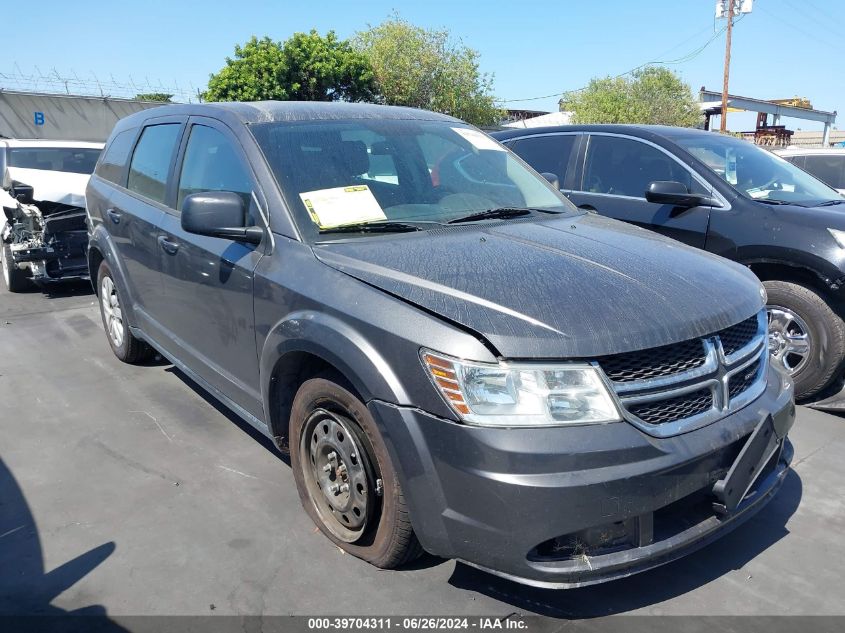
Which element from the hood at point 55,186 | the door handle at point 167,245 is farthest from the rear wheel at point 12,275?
the door handle at point 167,245

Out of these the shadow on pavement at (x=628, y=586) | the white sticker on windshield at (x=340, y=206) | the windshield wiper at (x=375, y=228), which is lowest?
the shadow on pavement at (x=628, y=586)

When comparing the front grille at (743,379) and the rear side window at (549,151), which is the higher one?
the rear side window at (549,151)

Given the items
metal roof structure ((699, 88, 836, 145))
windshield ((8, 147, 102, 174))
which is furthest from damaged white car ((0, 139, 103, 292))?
metal roof structure ((699, 88, 836, 145))

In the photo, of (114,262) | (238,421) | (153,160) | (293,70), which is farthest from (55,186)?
(293,70)

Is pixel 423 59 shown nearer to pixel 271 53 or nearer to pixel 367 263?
pixel 271 53

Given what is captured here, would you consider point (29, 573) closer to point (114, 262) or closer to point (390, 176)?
point (390, 176)

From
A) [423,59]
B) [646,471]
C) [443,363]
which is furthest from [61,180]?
[423,59]

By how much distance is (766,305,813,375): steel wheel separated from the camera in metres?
4.43

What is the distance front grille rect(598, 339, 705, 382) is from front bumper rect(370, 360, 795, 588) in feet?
0.60

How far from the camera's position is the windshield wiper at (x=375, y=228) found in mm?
2918

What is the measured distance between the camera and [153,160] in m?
4.33

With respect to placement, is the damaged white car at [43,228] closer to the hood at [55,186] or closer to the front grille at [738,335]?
the hood at [55,186]

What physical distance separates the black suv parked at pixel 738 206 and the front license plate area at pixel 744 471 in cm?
135

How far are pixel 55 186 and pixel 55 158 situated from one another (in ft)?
6.22
